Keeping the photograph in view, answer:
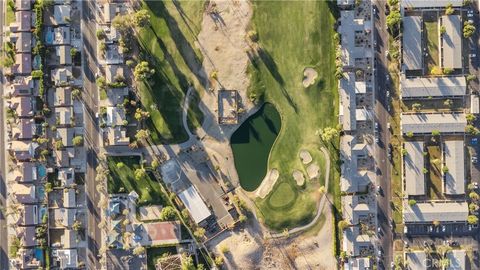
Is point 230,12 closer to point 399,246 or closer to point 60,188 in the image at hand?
point 60,188

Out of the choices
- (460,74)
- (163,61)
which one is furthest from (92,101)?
(460,74)

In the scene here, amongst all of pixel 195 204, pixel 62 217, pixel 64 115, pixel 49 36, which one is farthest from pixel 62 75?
pixel 195 204

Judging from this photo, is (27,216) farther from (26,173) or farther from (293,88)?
(293,88)

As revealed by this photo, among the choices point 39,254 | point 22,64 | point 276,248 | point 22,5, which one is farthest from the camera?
point 276,248

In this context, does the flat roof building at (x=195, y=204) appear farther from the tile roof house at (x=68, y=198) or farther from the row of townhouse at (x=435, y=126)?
the row of townhouse at (x=435, y=126)

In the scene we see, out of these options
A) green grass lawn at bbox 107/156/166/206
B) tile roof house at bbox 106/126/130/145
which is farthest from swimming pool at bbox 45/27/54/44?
green grass lawn at bbox 107/156/166/206

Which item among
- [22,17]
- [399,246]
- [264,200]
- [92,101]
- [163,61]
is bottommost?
[399,246]

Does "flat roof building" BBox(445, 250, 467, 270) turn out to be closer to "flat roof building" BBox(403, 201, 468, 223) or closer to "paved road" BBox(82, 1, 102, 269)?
"flat roof building" BBox(403, 201, 468, 223)
